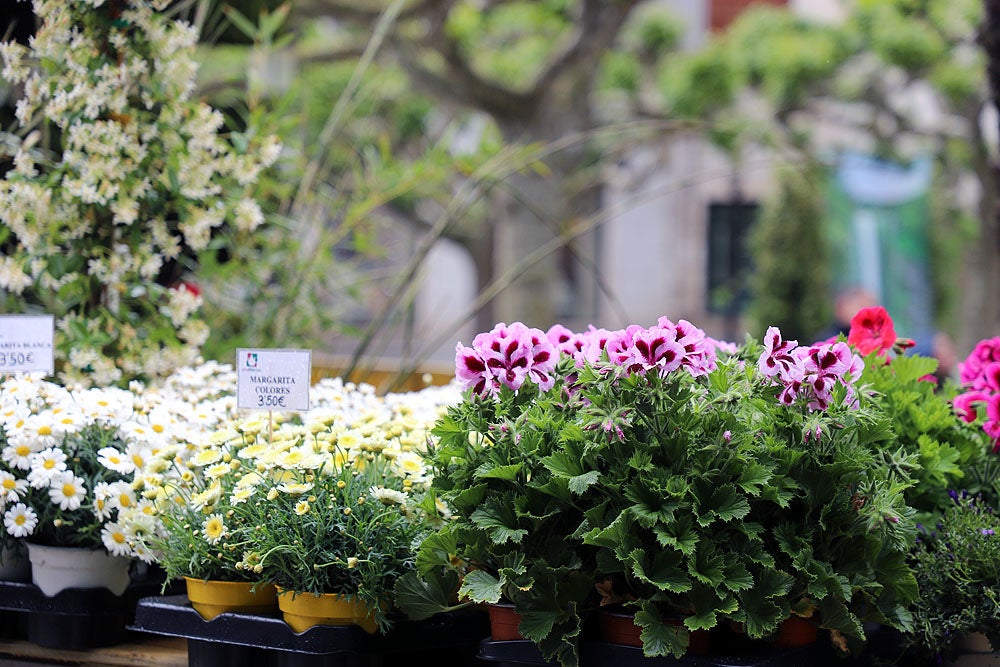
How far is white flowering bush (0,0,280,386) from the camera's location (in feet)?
8.85

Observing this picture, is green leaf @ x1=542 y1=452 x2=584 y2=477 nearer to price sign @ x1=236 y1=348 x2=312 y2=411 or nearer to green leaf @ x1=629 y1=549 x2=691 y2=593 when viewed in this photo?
green leaf @ x1=629 y1=549 x2=691 y2=593

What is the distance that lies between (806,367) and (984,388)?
816 millimetres

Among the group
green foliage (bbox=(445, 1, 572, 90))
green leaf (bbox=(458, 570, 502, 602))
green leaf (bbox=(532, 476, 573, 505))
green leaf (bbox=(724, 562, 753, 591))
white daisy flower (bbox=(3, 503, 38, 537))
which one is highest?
green foliage (bbox=(445, 1, 572, 90))

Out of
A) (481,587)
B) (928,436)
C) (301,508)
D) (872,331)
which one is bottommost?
(481,587)

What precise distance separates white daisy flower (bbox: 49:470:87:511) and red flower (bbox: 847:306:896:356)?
146cm

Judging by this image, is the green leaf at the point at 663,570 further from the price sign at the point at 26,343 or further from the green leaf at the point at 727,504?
the price sign at the point at 26,343

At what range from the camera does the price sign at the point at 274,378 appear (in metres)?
2.17

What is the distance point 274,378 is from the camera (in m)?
2.18

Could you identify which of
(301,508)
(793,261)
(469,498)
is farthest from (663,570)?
(793,261)

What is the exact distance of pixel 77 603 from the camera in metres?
2.17

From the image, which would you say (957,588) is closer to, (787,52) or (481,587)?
(481,587)

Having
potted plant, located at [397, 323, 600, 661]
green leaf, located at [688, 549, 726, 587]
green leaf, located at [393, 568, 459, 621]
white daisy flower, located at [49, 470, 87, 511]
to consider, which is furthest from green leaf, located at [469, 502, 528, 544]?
white daisy flower, located at [49, 470, 87, 511]

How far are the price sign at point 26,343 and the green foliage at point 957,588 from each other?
5.65 ft

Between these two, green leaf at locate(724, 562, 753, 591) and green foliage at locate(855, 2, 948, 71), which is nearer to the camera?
green leaf at locate(724, 562, 753, 591)
